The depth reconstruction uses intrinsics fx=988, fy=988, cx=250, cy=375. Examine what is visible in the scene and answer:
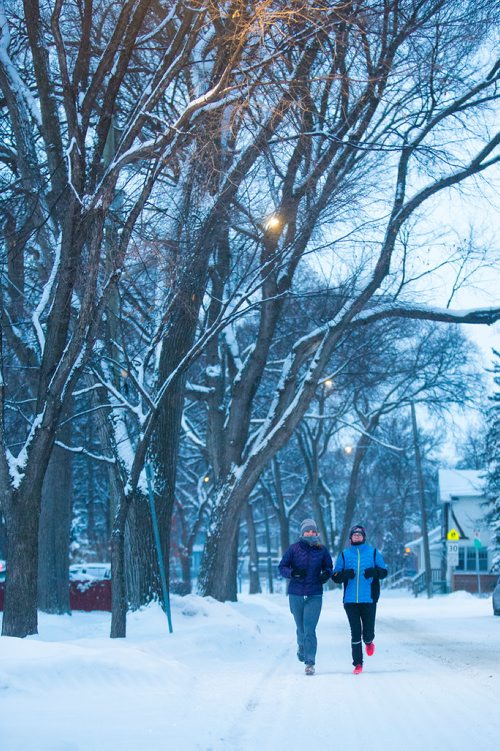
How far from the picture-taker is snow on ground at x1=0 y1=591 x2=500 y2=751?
22.4 ft

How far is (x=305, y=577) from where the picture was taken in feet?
38.3

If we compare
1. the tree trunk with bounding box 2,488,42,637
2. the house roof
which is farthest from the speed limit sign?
the tree trunk with bounding box 2,488,42,637

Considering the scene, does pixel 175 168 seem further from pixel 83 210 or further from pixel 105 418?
pixel 105 418

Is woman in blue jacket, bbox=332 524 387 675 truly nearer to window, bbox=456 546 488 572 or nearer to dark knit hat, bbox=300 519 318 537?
dark knit hat, bbox=300 519 318 537

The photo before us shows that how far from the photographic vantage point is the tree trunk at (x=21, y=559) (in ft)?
35.0

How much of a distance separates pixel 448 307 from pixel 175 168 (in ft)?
26.0

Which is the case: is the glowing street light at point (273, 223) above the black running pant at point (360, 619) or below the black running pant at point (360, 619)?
above

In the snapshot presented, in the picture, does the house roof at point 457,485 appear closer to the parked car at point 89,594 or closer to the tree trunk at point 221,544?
the parked car at point 89,594

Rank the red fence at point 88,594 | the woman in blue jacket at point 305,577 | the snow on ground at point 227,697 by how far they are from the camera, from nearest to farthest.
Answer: the snow on ground at point 227,697 → the woman in blue jacket at point 305,577 → the red fence at point 88,594

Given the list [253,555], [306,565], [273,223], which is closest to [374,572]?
[306,565]

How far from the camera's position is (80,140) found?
11094 millimetres

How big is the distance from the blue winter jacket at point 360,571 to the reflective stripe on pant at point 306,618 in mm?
392

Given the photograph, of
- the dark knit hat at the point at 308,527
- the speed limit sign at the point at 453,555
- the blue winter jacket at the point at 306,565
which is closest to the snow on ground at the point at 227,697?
the blue winter jacket at the point at 306,565

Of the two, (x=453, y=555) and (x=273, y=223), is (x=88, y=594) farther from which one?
(x=273, y=223)
